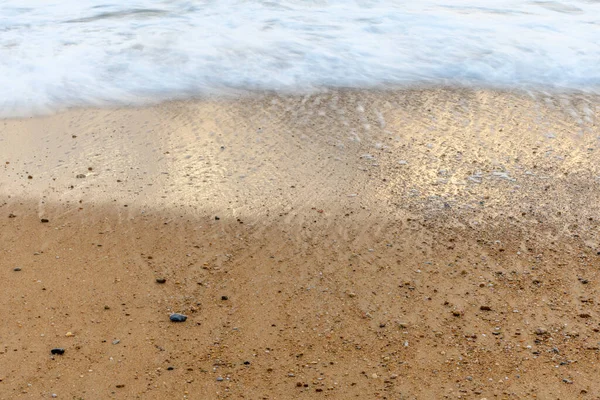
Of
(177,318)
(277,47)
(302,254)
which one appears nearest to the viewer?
(177,318)

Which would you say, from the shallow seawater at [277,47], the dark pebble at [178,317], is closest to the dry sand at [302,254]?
the dark pebble at [178,317]

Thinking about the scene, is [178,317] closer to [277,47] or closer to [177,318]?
[177,318]

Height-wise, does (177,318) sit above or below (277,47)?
below

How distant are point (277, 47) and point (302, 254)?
4.10 m

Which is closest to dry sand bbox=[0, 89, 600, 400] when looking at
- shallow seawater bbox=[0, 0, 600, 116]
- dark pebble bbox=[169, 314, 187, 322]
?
dark pebble bbox=[169, 314, 187, 322]

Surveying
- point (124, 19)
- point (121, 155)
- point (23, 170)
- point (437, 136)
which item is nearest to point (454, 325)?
point (437, 136)

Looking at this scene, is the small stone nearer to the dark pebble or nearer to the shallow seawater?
the dark pebble

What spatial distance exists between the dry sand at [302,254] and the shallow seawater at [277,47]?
0.83m

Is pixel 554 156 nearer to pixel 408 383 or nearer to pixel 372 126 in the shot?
pixel 372 126

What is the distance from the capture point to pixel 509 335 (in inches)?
115

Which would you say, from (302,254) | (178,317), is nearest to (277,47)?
(302,254)

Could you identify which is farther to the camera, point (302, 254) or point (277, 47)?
point (277, 47)

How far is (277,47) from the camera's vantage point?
7.18 metres

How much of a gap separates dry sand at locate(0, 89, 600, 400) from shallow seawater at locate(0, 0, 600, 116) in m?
0.83
